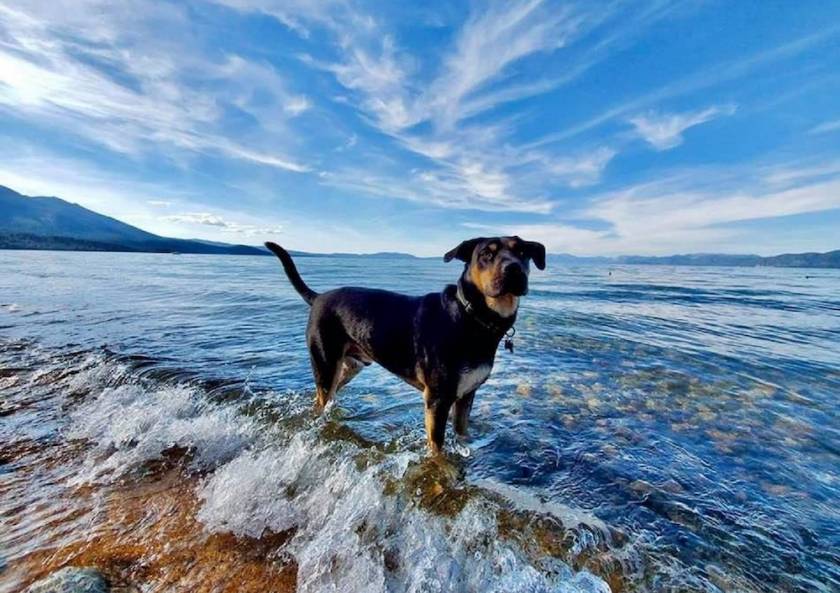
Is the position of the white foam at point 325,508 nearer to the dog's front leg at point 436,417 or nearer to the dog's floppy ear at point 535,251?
the dog's front leg at point 436,417

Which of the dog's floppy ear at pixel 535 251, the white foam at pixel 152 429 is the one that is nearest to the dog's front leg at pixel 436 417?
the dog's floppy ear at pixel 535 251

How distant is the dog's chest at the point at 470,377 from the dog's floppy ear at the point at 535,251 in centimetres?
141

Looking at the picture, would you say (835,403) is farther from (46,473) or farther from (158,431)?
(46,473)

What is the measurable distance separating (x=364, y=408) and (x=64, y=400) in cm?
459

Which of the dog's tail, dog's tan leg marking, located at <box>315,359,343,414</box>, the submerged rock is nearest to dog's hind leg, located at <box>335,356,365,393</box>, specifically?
dog's tan leg marking, located at <box>315,359,343,414</box>

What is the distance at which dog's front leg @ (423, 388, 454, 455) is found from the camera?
14.2ft

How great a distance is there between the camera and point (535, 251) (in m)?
4.69

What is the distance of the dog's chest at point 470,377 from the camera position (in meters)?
4.21

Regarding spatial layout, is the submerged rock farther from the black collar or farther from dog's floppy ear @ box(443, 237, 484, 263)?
dog's floppy ear @ box(443, 237, 484, 263)

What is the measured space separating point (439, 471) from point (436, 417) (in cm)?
54

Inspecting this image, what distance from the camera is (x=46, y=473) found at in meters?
4.14

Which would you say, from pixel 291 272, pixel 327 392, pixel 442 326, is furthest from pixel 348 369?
pixel 442 326

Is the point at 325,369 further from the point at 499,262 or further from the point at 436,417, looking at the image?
the point at 499,262

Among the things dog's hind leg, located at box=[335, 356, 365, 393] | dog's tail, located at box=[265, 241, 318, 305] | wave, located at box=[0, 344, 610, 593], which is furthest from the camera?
dog's tail, located at box=[265, 241, 318, 305]
